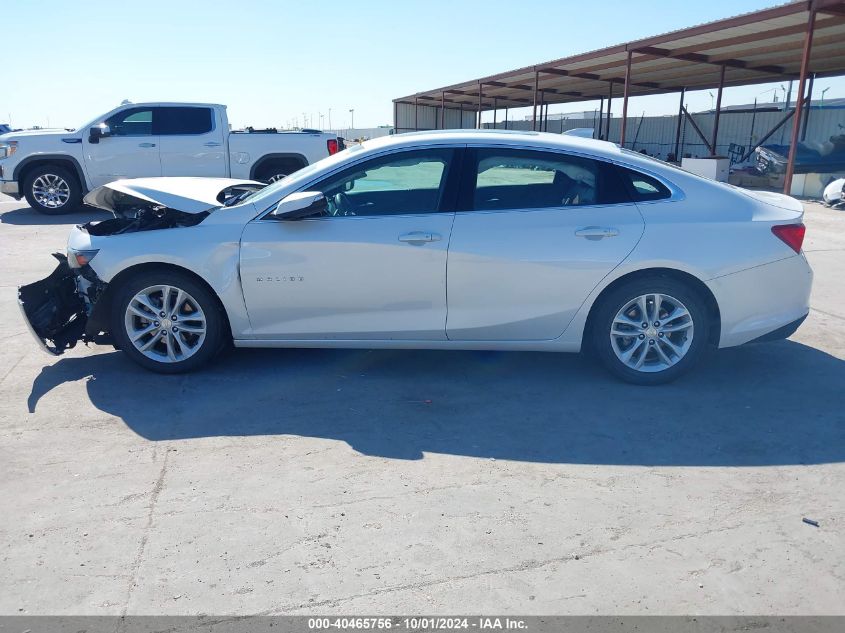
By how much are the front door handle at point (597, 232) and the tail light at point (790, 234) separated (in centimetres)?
106

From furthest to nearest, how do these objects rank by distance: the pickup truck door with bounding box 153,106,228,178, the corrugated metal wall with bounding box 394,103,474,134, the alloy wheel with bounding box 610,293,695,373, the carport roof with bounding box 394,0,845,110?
the corrugated metal wall with bounding box 394,103,474,134 < the carport roof with bounding box 394,0,845,110 < the pickup truck door with bounding box 153,106,228,178 < the alloy wheel with bounding box 610,293,695,373

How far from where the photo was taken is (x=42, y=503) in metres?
3.20

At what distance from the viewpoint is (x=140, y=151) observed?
492 inches

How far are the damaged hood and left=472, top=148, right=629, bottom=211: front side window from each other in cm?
192

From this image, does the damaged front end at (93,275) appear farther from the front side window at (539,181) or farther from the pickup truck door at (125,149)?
the pickup truck door at (125,149)

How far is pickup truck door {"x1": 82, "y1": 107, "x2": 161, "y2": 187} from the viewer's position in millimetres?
12359

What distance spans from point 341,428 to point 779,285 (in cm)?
297

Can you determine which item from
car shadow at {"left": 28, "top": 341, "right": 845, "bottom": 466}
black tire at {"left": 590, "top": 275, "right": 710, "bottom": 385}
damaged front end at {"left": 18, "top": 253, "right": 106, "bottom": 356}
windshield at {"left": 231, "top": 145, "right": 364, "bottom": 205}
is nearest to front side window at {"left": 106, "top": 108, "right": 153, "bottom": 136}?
damaged front end at {"left": 18, "top": 253, "right": 106, "bottom": 356}

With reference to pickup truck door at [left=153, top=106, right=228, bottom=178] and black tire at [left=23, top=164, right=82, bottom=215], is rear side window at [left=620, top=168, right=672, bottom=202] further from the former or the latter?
black tire at [left=23, top=164, right=82, bottom=215]

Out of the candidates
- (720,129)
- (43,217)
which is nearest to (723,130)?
(720,129)

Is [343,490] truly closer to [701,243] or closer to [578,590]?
[578,590]

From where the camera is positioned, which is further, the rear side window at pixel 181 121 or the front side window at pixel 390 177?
the rear side window at pixel 181 121

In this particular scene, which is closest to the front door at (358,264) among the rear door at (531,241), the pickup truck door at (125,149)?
the rear door at (531,241)

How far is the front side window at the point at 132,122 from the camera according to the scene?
1247 cm
